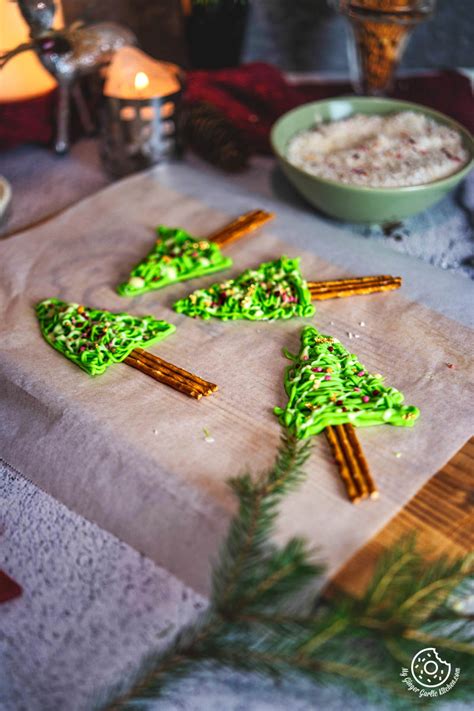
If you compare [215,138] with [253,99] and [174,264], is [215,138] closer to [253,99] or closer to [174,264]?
[253,99]

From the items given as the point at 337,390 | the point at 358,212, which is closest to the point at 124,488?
the point at 337,390

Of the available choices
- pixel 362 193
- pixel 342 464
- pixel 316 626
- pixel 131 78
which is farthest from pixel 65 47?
pixel 316 626

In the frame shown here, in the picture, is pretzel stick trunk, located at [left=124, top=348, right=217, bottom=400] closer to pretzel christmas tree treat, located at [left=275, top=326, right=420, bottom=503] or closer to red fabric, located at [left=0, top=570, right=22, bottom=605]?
pretzel christmas tree treat, located at [left=275, top=326, right=420, bottom=503]

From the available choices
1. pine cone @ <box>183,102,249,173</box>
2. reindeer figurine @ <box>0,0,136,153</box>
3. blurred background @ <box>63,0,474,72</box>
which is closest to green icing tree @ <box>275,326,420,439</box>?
pine cone @ <box>183,102,249,173</box>

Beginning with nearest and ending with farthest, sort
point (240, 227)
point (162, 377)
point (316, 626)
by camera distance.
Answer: point (316, 626) < point (162, 377) < point (240, 227)

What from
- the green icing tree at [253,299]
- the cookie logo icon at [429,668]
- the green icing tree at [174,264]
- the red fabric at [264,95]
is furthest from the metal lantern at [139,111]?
the cookie logo icon at [429,668]
